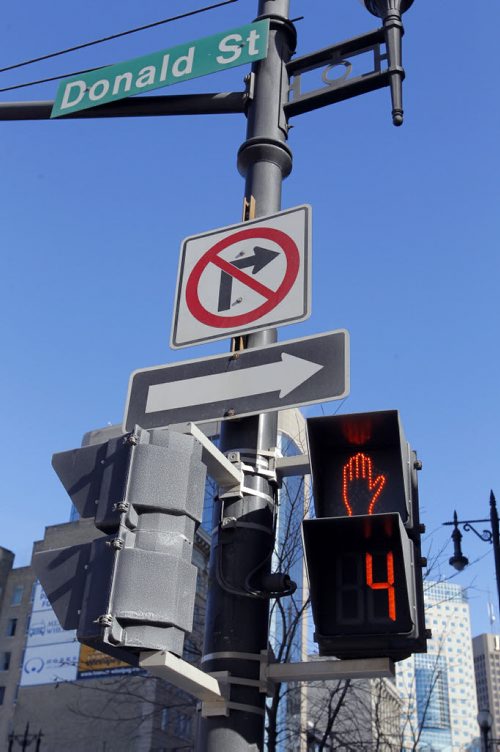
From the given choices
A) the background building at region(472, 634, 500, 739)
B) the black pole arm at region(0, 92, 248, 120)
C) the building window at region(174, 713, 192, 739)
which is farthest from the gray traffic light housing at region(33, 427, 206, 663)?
the background building at region(472, 634, 500, 739)

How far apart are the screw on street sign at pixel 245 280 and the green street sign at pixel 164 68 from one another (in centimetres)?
148

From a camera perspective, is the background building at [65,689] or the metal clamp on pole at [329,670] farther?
the background building at [65,689]

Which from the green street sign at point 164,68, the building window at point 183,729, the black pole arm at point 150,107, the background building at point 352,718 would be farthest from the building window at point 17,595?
the green street sign at point 164,68

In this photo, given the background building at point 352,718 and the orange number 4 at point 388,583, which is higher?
the background building at point 352,718

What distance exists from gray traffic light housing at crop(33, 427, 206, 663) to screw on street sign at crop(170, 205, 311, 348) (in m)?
1.09

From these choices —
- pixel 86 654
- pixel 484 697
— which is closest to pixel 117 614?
pixel 86 654

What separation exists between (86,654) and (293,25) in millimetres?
57673

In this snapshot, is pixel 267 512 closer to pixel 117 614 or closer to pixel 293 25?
pixel 117 614

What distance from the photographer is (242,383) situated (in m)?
4.35

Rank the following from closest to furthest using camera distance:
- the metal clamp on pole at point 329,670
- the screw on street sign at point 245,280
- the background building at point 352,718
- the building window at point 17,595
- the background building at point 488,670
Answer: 1. the metal clamp on pole at point 329,670
2. the screw on street sign at point 245,280
3. the background building at point 352,718
4. the building window at point 17,595
5. the background building at point 488,670

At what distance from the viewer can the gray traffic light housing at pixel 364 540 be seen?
12.4 feet

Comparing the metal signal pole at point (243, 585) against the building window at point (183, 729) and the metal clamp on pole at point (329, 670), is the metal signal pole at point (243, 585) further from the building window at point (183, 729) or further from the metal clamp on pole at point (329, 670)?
the building window at point (183, 729)

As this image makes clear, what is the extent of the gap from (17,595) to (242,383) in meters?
68.4

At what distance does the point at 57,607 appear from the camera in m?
3.43
